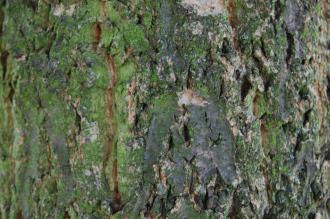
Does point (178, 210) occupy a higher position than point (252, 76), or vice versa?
point (252, 76)

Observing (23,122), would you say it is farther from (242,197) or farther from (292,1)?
(292,1)

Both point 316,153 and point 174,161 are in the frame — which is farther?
point 316,153

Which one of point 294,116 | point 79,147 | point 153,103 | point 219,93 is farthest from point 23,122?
point 294,116

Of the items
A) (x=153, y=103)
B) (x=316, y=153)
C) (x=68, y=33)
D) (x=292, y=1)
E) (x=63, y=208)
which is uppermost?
(x=292, y=1)

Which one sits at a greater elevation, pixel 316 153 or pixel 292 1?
pixel 292 1

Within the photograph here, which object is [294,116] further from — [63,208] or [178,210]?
[63,208]

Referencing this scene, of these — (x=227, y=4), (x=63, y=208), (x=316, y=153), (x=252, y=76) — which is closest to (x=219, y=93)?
(x=252, y=76)
